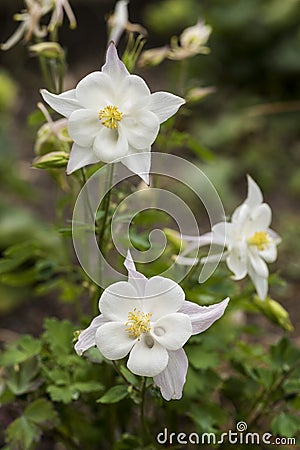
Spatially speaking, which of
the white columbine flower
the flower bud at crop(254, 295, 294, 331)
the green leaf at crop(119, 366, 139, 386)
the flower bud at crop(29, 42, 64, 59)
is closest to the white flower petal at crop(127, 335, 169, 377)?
the white columbine flower

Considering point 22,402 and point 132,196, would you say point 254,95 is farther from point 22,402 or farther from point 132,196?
point 22,402

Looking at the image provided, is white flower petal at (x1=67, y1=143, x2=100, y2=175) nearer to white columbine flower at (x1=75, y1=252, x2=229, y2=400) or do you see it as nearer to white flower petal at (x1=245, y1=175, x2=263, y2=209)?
white columbine flower at (x1=75, y1=252, x2=229, y2=400)

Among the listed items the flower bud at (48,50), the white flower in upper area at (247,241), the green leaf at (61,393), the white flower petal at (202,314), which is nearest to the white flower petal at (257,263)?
the white flower in upper area at (247,241)

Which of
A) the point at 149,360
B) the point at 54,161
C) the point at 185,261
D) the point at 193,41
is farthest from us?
the point at 193,41

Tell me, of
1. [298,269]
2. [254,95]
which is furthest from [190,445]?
[254,95]

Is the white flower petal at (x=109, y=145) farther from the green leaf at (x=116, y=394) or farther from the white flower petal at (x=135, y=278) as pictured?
the green leaf at (x=116, y=394)

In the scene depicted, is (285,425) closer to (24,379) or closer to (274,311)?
(274,311)

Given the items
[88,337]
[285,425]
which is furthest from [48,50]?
[285,425]
